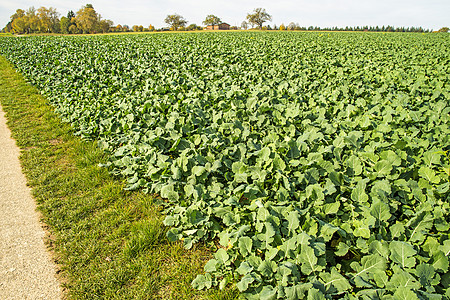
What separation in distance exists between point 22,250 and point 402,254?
Result: 415cm

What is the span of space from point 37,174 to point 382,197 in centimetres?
555

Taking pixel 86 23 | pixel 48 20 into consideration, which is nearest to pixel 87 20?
pixel 86 23

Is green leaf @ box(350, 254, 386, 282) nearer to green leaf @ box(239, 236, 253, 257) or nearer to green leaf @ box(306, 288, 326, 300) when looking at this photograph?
green leaf @ box(306, 288, 326, 300)

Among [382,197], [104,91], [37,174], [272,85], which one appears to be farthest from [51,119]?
[382,197]

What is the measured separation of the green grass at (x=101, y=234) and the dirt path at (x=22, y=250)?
0.12 metres

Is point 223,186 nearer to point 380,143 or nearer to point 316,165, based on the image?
point 316,165

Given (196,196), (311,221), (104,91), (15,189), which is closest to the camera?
(311,221)

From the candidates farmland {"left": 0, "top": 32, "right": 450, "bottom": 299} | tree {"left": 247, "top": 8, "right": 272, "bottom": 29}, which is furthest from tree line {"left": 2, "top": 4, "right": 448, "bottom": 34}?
farmland {"left": 0, "top": 32, "right": 450, "bottom": 299}

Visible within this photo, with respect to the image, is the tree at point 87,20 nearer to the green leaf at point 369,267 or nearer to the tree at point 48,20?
the tree at point 48,20

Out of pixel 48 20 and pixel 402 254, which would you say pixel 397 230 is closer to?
pixel 402 254

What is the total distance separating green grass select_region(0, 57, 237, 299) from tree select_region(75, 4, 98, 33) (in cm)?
10382

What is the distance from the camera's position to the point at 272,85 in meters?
8.03

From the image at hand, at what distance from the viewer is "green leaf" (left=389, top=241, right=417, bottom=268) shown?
2123 mm

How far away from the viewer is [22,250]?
299 centimetres
